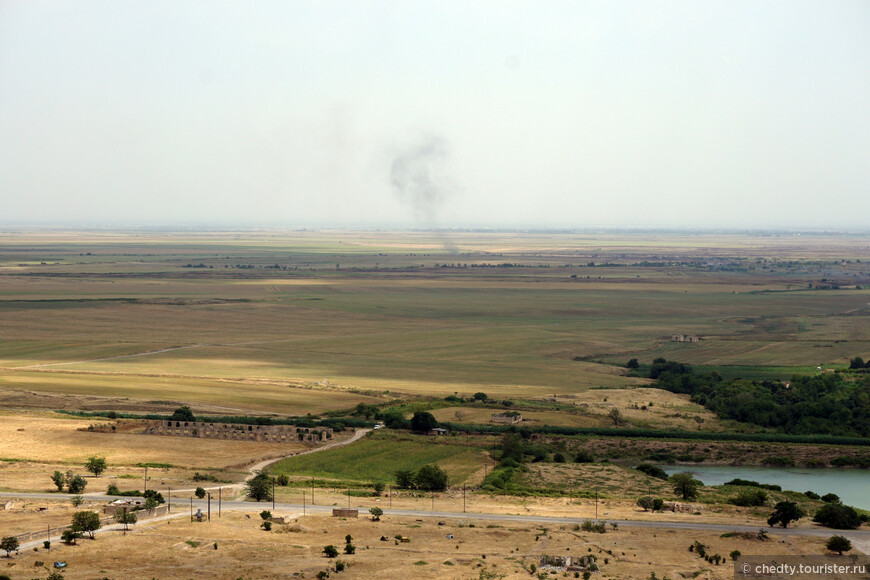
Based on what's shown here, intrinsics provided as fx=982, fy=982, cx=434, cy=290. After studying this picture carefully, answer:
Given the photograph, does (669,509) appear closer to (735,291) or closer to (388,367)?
(388,367)

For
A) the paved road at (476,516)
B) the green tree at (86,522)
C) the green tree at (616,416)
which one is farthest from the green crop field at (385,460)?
the green tree at (86,522)

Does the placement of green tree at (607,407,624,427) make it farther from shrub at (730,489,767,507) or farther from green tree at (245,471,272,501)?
green tree at (245,471,272,501)

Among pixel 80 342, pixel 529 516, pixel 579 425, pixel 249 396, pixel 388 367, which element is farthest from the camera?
pixel 80 342

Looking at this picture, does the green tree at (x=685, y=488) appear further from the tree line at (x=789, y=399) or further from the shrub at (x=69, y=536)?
the shrub at (x=69, y=536)

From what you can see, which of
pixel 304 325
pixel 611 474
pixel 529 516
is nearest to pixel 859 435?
pixel 611 474

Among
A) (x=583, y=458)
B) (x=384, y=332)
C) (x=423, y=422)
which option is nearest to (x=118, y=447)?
(x=423, y=422)

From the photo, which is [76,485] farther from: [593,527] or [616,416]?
[616,416]
